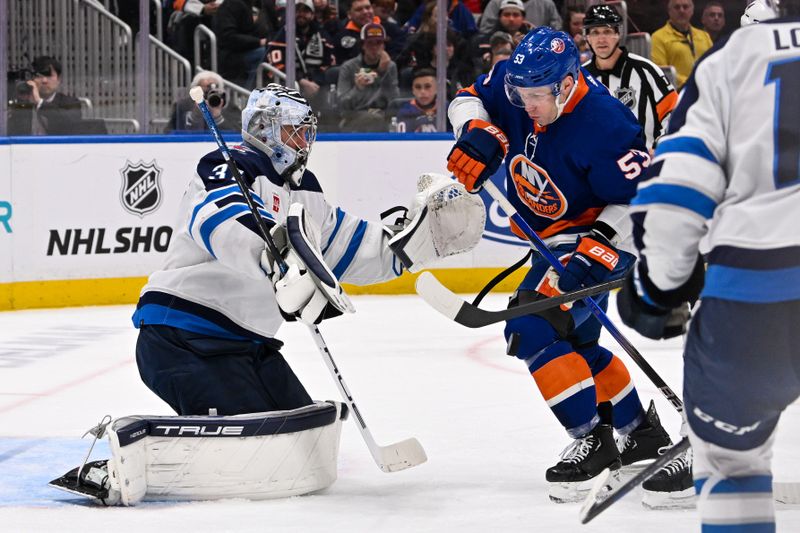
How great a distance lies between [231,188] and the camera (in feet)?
9.41

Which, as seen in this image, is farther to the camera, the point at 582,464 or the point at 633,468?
the point at 633,468

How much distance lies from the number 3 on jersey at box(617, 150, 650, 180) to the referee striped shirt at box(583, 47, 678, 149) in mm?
1219

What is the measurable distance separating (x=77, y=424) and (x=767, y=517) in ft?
8.14

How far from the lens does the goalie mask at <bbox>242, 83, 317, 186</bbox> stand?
3.04 meters

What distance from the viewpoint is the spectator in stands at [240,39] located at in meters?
6.66

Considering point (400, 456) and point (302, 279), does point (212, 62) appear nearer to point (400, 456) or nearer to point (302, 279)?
point (400, 456)

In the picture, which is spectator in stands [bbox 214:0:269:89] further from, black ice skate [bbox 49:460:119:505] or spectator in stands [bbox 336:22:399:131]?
black ice skate [bbox 49:460:119:505]

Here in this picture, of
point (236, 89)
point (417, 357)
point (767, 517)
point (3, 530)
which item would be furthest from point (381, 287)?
point (767, 517)

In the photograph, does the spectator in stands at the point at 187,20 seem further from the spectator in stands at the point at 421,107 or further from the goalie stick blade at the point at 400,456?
the goalie stick blade at the point at 400,456

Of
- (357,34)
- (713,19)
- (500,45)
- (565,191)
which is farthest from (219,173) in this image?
(713,19)

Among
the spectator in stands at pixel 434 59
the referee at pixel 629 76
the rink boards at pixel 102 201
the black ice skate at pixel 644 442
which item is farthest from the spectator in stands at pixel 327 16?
the black ice skate at pixel 644 442

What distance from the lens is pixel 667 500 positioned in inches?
114

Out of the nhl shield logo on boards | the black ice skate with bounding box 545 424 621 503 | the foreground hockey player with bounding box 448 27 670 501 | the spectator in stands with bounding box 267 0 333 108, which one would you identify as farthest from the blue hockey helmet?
the spectator in stands with bounding box 267 0 333 108

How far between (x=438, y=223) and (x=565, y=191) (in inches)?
12.8
